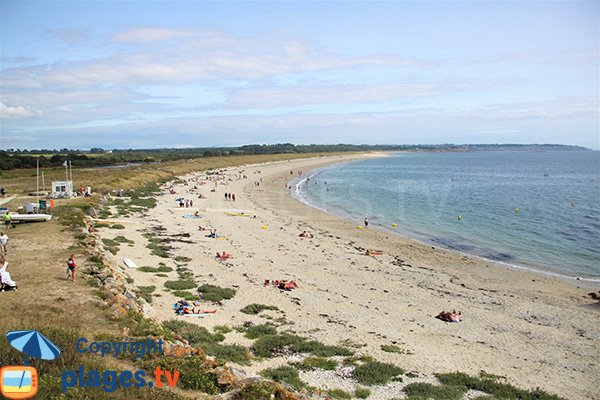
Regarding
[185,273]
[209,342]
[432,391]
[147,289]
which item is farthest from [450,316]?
[147,289]

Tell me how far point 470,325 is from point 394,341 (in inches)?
148

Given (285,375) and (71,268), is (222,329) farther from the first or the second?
(71,268)

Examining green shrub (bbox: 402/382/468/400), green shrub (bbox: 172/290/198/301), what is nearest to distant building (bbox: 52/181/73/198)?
green shrub (bbox: 172/290/198/301)

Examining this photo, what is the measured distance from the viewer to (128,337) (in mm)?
10273

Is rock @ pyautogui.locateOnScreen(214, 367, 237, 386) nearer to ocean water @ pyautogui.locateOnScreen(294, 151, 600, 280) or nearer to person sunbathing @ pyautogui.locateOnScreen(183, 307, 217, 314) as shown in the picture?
person sunbathing @ pyautogui.locateOnScreen(183, 307, 217, 314)

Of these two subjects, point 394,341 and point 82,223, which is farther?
point 82,223

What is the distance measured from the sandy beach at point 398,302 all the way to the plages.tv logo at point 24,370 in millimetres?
5256

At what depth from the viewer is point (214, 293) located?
17859mm

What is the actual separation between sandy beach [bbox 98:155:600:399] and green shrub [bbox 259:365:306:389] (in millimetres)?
299

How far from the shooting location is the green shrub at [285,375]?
10.9m

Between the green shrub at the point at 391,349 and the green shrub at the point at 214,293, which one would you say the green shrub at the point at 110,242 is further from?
the green shrub at the point at 391,349

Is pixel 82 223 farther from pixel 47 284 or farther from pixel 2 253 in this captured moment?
pixel 47 284

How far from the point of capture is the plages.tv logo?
7.07 m

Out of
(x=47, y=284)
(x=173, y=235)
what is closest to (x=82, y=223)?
(x=173, y=235)
